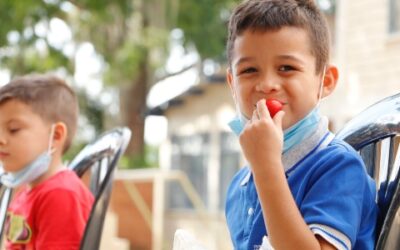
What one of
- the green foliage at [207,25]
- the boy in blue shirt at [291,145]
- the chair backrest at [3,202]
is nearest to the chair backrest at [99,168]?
the chair backrest at [3,202]

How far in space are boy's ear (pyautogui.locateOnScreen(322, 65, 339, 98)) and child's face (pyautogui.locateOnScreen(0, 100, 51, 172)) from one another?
107cm

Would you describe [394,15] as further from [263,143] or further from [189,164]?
[189,164]

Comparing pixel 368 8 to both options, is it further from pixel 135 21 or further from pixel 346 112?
pixel 135 21

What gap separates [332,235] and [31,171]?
4.00ft

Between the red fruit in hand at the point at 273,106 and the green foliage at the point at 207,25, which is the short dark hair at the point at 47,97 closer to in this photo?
the red fruit in hand at the point at 273,106

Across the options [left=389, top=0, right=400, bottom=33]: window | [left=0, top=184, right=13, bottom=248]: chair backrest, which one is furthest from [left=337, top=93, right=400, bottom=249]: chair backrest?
[left=389, top=0, right=400, bottom=33]: window

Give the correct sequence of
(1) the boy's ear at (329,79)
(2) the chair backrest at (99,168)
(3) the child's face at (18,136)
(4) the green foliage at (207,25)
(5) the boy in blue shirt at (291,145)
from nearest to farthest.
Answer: (5) the boy in blue shirt at (291,145), (1) the boy's ear at (329,79), (2) the chair backrest at (99,168), (3) the child's face at (18,136), (4) the green foliage at (207,25)

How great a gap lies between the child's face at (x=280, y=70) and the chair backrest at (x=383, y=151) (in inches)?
7.0

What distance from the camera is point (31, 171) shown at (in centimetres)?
201

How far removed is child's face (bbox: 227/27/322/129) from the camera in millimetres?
1106

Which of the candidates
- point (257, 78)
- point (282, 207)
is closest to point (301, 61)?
point (257, 78)

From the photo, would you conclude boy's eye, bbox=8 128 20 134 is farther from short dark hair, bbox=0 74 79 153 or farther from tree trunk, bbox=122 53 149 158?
tree trunk, bbox=122 53 149 158

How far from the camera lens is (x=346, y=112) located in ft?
25.3

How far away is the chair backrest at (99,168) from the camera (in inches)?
65.8
